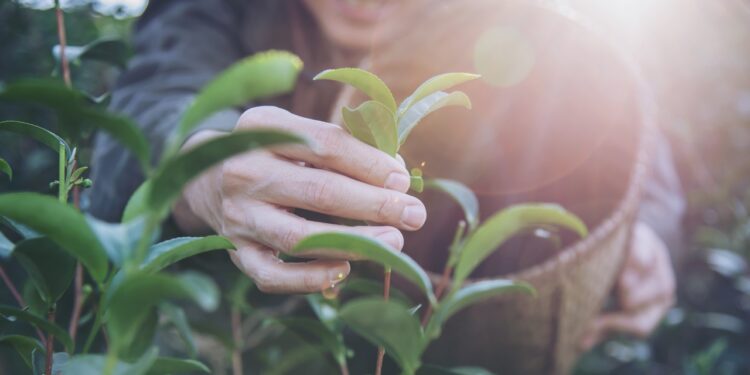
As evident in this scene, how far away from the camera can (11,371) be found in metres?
1.15

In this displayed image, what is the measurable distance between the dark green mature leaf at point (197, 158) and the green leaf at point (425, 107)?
16cm

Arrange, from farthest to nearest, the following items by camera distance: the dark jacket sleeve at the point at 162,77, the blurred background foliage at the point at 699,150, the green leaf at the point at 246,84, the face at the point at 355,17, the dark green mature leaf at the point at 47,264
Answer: the blurred background foliage at the point at 699,150
the face at the point at 355,17
the dark jacket sleeve at the point at 162,77
the dark green mature leaf at the point at 47,264
the green leaf at the point at 246,84

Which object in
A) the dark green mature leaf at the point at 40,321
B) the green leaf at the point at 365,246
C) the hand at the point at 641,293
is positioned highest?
the green leaf at the point at 365,246

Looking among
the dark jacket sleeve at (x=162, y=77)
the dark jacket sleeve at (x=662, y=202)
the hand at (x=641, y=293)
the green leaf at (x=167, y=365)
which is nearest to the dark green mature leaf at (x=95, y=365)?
the green leaf at (x=167, y=365)

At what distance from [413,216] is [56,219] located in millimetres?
261

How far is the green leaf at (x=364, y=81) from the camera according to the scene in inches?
14.7

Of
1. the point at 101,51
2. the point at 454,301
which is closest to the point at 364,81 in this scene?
the point at 454,301

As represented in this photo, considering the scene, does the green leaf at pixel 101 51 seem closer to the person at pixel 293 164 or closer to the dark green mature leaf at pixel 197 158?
the person at pixel 293 164

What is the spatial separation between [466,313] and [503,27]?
55 cm

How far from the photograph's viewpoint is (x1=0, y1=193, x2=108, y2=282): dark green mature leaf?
28cm

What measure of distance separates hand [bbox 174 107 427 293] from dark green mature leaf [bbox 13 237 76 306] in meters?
0.17

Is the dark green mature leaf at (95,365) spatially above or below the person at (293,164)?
above

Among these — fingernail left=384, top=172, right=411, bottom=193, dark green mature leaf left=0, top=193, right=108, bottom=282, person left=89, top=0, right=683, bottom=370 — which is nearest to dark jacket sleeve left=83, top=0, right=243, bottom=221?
person left=89, top=0, right=683, bottom=370

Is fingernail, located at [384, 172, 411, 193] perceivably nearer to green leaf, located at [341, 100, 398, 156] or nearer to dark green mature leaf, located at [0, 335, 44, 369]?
green leaf, located at [341, 100, 398, 156]
